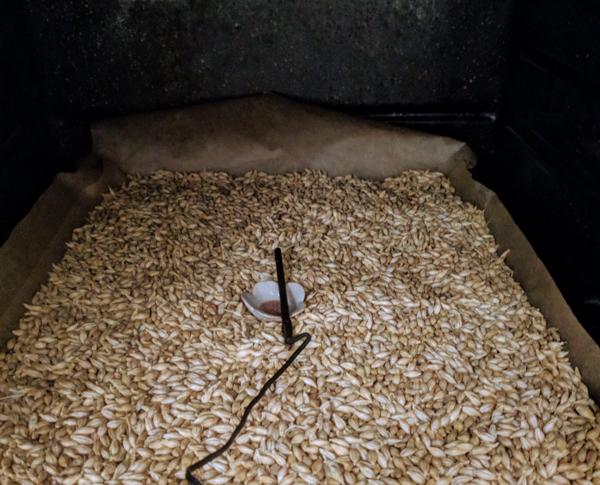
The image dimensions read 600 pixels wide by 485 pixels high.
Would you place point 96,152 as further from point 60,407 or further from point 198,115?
point 60,407

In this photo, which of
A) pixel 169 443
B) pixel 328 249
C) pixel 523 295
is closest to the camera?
pixel 169 443

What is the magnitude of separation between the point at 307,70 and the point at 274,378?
5.19ft

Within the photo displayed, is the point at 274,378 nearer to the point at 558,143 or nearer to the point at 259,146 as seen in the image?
the point at 259,146

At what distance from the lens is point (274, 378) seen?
1.68 meters

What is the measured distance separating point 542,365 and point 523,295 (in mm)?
323

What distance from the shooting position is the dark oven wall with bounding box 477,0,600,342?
6.55 feet

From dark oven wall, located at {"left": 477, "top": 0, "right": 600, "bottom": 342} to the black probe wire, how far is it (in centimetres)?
94

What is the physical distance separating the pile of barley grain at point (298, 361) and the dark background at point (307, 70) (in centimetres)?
36

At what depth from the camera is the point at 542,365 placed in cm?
177

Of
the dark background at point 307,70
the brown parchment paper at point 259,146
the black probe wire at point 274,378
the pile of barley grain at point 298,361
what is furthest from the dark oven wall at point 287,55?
the black probe wire at point 274,378

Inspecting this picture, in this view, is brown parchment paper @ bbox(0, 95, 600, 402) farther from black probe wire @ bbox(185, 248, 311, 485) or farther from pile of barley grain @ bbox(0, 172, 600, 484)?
black probe wire @ bbox(185, 248, 311, 485)

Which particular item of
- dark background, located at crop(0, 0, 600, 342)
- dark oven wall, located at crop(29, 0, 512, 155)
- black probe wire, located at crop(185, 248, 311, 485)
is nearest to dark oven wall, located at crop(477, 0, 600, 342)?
dark background, located at crop(0, 0, 600, 342)

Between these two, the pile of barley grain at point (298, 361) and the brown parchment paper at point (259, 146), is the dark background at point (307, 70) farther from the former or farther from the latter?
the pile of barley grain at point (298, 361)

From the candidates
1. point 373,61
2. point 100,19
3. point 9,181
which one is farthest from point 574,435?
point 100,19
